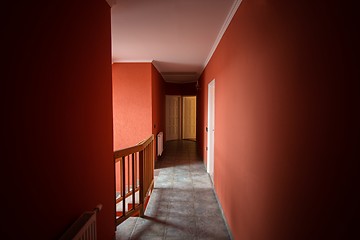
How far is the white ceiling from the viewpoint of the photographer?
2125 millimetres

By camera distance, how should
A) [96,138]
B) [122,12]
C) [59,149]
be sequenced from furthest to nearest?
[122,12] → [96,138] → [59,149]

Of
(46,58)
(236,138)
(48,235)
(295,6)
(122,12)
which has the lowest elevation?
(48,235)

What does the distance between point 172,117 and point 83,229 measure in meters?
7.72

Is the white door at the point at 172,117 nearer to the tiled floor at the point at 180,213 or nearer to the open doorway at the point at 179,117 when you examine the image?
the open doorway at the point at 179,117

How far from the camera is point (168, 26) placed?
8.80ft

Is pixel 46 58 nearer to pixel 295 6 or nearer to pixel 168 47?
pixel 295 6

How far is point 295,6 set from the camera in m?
1.00

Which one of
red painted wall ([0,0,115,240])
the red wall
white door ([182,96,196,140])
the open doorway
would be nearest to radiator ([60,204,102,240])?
red painted wall ([0,0,115,240])

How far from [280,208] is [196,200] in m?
2.29

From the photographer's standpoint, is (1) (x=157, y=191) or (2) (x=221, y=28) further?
(1) (x=157, y=191)

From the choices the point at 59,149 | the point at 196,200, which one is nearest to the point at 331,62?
the point at 59,149

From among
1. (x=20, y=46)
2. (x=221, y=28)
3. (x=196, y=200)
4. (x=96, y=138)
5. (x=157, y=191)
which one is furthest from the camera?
(x=157, y=191)

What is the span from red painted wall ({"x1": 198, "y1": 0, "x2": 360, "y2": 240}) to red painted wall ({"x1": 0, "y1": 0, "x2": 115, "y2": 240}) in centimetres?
125

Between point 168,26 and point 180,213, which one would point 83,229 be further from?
point 168,26
